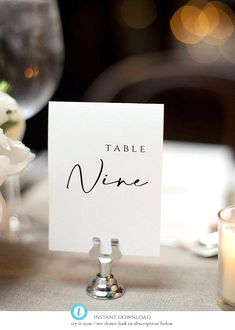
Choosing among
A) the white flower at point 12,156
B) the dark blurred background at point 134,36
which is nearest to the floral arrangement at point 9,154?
the white flower at point 12,156

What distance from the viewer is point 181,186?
3.52 feet

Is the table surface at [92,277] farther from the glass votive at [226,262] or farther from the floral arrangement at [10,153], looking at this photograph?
the floral arrangement at [10,153]

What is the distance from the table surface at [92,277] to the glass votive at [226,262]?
0.06 ft

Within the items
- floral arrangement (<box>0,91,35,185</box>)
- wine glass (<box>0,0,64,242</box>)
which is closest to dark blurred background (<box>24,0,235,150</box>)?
wine glass (<box>0,0,64,242</box>)

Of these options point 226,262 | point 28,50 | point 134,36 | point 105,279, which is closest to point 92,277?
point 105,279

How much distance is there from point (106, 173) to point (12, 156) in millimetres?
98

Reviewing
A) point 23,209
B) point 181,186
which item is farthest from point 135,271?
point 181,186

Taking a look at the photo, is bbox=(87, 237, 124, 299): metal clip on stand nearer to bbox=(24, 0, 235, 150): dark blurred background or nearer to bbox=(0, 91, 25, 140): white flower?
bbox=(0, 91, 25, 140): white flower

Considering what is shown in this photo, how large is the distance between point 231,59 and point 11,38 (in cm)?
173

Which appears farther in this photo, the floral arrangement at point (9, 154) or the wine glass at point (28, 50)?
the wine glass at point (28, 50)

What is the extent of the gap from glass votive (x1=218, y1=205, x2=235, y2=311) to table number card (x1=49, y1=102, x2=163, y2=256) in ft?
0.22

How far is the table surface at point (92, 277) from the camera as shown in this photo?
579 millimetres

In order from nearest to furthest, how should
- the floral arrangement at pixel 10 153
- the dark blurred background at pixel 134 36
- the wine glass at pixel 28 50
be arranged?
1. the floral arrangement at pixel 10 153
2. the wine glass at pixel 28 50
3. the dark blurred background at pixel 134 36
